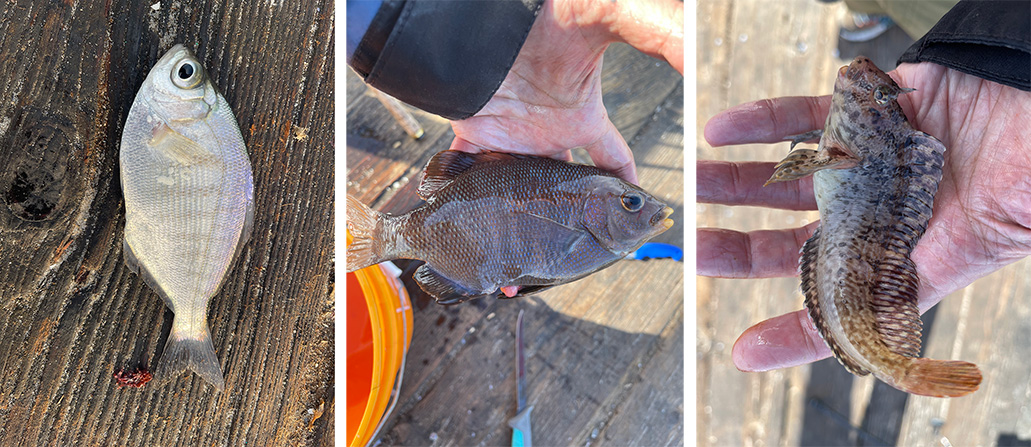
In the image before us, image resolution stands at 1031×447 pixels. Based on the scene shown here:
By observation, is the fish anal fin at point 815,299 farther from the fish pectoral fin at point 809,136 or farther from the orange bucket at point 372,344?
the orange bucket at point 372,344

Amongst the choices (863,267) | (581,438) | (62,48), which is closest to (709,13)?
(863,267)

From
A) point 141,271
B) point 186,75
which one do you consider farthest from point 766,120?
point 141,271

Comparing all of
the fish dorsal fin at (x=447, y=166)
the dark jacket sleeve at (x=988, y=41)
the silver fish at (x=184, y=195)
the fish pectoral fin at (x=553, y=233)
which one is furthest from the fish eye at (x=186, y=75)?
the dark jacket sleeve at (x=988, y=41)

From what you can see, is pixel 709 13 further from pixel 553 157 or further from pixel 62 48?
pixel 62 48

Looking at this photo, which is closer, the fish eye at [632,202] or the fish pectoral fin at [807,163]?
the fish pectoral fin at [807,163]

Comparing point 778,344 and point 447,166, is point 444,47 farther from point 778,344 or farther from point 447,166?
point 778,344
